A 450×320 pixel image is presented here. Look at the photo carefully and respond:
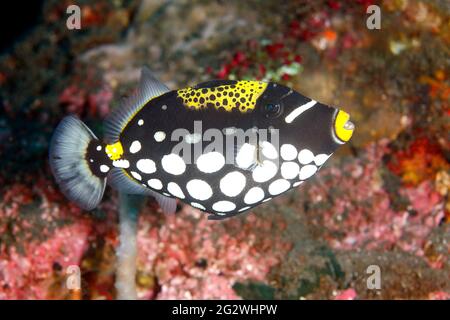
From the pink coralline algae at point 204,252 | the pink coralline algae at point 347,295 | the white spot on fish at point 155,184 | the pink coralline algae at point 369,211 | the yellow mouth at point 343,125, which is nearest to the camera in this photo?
the yellow mouth at point 343,125

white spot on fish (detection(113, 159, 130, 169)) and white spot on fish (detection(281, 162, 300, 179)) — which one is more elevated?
white spot on fish (detection(113, 159, 130, 169))

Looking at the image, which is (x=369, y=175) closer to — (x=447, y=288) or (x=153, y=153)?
(x=447, y=288)

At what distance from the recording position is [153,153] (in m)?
2.44

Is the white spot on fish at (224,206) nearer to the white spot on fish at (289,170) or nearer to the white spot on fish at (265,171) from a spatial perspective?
the white spot on fish at (265,171)

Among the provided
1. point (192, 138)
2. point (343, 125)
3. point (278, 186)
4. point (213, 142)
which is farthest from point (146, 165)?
point (343, 125)

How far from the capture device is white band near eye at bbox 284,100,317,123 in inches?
87.7

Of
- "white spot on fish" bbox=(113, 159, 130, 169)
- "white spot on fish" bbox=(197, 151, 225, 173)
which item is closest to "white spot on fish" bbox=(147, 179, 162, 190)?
"white spot on fish" bbox=(113, 159, 130, 169)

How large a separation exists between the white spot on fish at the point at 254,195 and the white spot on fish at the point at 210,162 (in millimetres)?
218

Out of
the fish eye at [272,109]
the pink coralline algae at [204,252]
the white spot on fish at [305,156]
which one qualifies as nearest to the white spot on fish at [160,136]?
the fish eye at [272,109]

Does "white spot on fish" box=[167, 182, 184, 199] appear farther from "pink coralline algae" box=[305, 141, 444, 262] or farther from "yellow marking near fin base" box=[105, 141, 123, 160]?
"pink coralline algae" box=[305, 141, 444, 262]

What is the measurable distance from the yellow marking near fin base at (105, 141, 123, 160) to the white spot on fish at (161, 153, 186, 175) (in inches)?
11.8

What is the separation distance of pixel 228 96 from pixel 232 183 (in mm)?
480

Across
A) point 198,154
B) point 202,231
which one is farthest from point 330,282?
point 198,154

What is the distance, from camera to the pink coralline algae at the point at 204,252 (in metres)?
4.21
